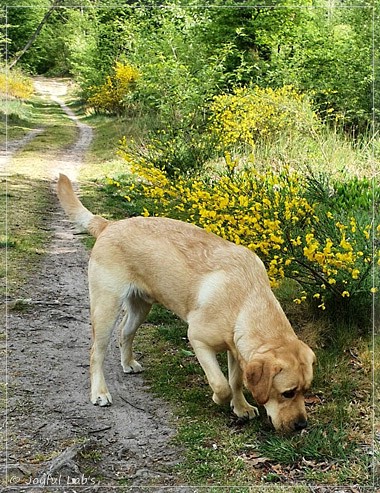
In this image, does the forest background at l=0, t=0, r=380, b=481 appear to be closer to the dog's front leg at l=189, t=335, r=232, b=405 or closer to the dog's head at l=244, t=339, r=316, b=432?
the dog's head at l=244, t=339, r=316, b=432

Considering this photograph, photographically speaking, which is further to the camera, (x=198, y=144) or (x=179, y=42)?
(x=179, y=42)

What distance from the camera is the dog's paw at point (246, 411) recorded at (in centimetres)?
448

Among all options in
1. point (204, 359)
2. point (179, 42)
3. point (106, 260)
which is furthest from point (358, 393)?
point (179, 42)

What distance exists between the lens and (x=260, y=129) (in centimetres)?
1259

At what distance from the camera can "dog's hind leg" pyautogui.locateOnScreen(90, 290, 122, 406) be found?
4.80m

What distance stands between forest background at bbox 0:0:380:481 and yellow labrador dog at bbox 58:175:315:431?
1.46 ft

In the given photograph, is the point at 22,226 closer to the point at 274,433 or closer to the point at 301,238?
the point at 301,238

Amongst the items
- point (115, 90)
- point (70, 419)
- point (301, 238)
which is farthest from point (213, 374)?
point (115, 90)

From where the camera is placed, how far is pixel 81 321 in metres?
6.46

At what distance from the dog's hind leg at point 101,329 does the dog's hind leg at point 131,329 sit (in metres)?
0.46

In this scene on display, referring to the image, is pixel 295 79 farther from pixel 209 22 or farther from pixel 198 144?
pixel 198 144

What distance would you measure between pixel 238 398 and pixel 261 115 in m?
9.09

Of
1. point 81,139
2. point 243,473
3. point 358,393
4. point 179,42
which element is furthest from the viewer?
point 81,139

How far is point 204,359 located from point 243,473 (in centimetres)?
86
